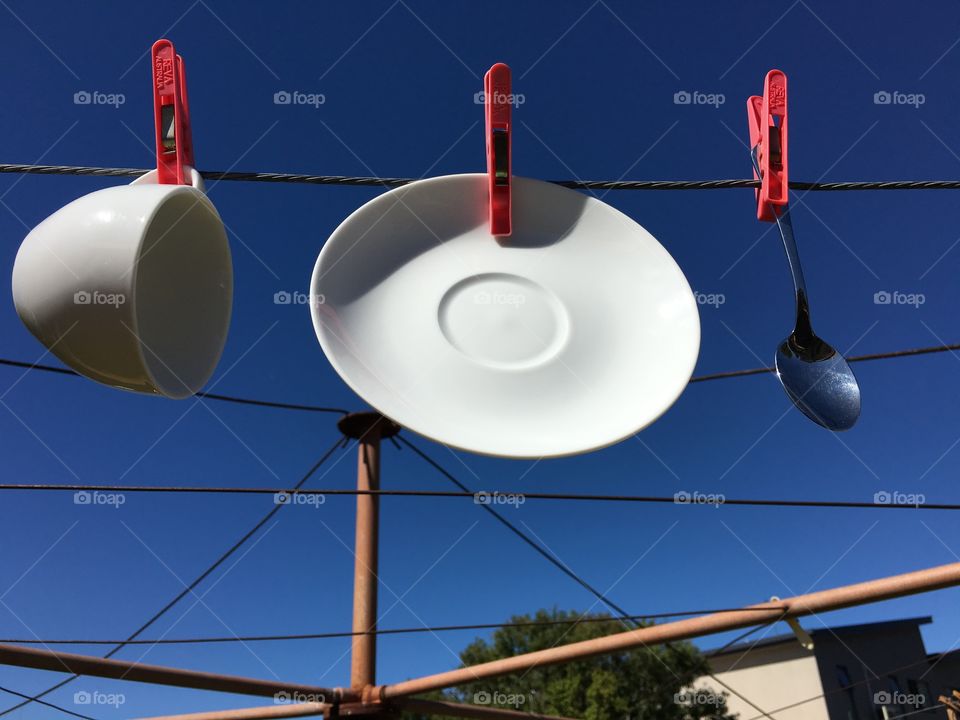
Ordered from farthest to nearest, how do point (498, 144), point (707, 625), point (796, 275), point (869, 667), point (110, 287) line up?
point (869, 667) < point (707, 625) < point (796, 275) < point (498, 144) < point (110, 287)

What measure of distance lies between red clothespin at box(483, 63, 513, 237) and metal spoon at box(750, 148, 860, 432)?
2.36ft

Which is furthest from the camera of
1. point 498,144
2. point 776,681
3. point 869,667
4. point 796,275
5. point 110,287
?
point 869,667

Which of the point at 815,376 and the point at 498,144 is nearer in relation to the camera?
the point at 498,144

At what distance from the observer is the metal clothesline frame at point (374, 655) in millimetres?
3053

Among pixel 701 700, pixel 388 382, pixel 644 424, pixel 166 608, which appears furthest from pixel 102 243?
pixel 701 700

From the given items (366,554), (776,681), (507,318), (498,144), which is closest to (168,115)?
(498,144)

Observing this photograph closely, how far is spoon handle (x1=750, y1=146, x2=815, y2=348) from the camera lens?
1.67 m

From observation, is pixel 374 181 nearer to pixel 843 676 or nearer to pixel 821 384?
pixel 821 384

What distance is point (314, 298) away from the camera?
1.40 metres

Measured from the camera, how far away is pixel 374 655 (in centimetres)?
399

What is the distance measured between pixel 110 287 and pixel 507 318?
2.29 feet

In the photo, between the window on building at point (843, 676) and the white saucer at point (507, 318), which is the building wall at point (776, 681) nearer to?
the window on building at point (843, 676)

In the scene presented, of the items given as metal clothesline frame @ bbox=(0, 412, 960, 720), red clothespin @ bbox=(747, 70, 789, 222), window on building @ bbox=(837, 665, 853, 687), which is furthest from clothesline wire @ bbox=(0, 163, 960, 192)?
window on building @ bbox=(837, 665, 853, 687)

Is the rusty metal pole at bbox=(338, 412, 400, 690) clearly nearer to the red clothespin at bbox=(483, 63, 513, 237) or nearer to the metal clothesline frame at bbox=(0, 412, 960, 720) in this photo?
the metal clothesline frame at bbox=(0, 412, 960, 720)
